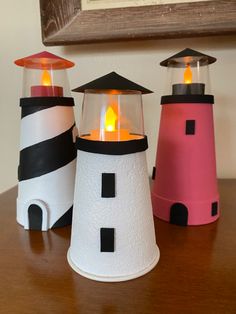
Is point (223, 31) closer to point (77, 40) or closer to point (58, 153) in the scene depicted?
point (77, 40)

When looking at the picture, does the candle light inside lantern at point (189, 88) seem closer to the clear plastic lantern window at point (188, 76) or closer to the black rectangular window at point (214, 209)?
the clear plastic lantern window at point (188, 76)

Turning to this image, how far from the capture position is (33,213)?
1.32 ft

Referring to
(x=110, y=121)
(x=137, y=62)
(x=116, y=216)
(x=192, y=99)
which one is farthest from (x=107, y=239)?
(x=137, y=62)

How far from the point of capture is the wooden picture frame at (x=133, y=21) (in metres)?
0.54

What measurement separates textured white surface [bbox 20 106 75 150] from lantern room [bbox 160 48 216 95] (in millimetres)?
191

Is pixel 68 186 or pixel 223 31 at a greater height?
pixel 223 31

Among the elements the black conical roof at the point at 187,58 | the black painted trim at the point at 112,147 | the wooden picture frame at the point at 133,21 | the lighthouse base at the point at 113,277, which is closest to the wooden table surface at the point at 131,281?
the lighthouse base at the point at 113,277

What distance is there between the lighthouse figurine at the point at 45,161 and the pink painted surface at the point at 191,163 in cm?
16

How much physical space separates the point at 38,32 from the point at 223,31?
430 mm

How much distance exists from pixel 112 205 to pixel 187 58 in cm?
28

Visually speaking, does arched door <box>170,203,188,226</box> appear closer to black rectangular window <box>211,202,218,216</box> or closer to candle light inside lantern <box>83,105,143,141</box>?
black rectangular window <box>211,202,218,216</box>

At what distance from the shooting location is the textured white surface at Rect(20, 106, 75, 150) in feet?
1.30

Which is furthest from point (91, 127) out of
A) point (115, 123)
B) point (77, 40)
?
point (77, 40)

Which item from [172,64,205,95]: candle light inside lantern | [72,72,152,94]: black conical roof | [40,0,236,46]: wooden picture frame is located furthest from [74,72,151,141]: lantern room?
[40,0,236,46]: wooden picture frame
